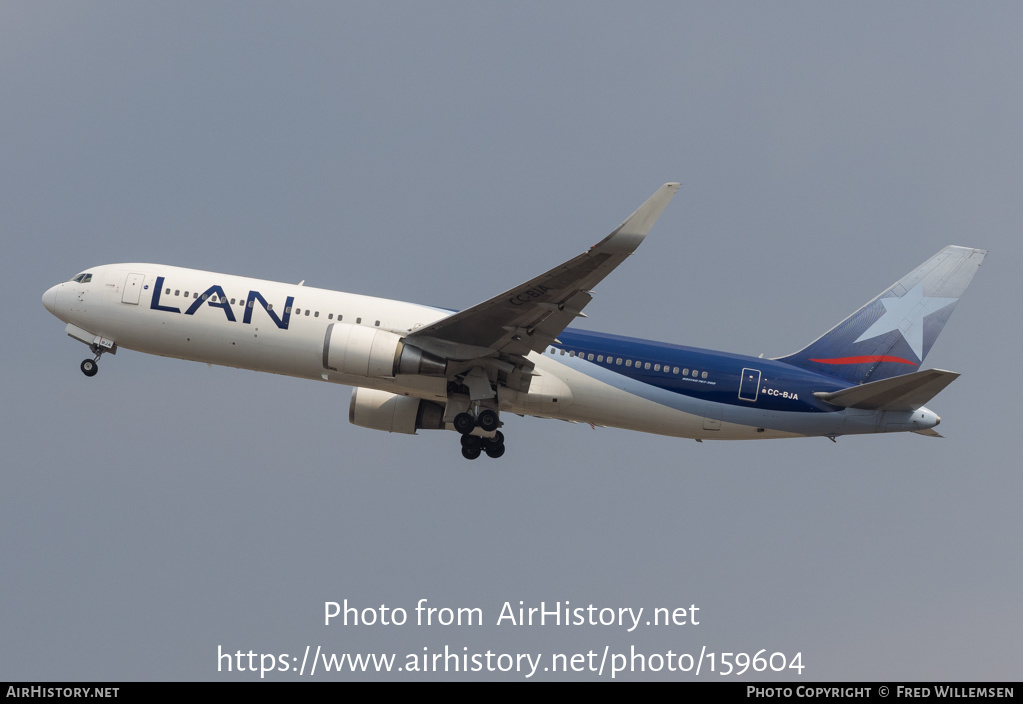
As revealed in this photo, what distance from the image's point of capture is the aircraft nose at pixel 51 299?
35688 millimetres

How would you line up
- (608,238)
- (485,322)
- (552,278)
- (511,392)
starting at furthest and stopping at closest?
(511,392) → (485,322) → (552,278) → (608,238)

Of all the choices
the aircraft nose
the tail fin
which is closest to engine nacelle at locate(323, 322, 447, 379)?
the aircraft nose

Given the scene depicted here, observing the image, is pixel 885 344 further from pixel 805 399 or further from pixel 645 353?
pixel 645 353

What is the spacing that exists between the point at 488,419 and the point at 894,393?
1192 cm

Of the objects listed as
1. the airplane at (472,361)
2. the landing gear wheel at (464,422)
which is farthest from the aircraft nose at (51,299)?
the landing gear wheel at (464,422)

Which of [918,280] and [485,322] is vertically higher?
[918,280]

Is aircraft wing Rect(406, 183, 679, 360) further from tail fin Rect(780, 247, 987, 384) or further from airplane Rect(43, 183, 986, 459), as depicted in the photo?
tail fin Rect(780, 247, 987, 384)

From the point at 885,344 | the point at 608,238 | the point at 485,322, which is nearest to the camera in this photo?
the point at 608,238

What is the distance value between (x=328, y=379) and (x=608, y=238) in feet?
34.0

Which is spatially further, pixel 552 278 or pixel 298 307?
pixel 298 307

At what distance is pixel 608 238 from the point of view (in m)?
27.7

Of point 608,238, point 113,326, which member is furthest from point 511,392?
point 113,326

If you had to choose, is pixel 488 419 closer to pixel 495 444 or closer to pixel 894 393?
pixel 495 444

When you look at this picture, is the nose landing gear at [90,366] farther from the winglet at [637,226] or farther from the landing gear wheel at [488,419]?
the winglet at [637,226]
